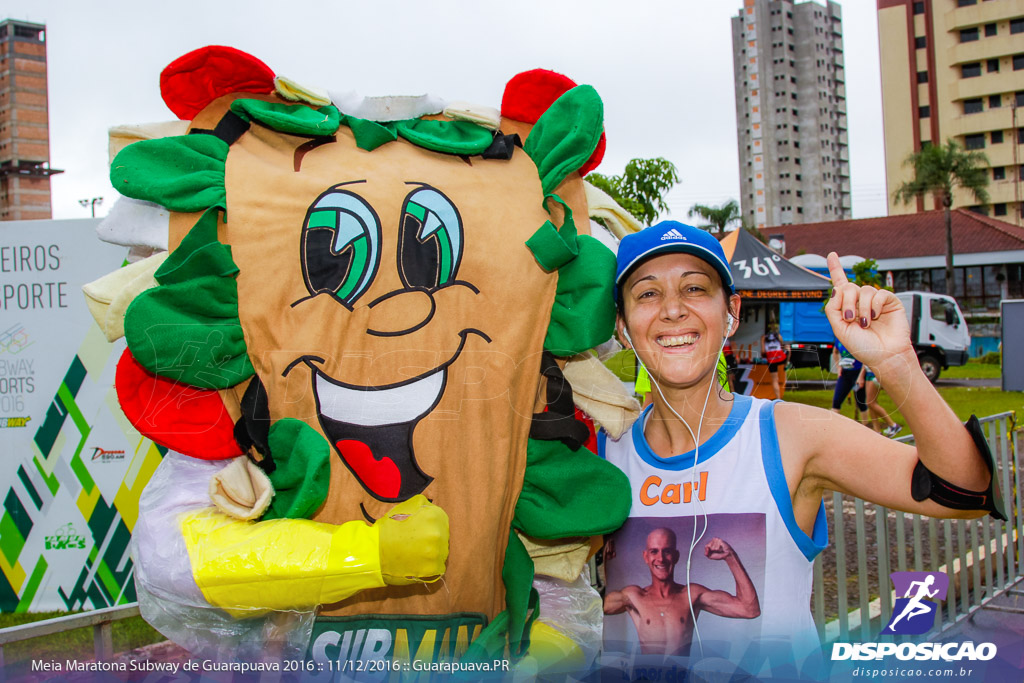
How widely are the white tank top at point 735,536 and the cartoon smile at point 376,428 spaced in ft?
1.81

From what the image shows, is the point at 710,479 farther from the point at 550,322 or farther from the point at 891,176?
the point at 891,176

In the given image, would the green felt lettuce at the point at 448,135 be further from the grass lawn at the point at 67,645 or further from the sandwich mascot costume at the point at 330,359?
the grass lawn at the point at 67,645

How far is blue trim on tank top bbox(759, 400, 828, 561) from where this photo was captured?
5.63 ft

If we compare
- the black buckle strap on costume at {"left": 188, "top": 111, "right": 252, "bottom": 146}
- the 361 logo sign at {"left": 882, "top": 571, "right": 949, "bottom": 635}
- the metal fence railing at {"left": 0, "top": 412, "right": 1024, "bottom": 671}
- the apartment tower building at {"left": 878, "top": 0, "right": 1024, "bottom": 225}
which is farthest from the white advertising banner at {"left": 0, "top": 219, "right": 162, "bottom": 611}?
the apartment tower building at {"left": 878, "top": 0, "right": 1024, "bottom": 225}

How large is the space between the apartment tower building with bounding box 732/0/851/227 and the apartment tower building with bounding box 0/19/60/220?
209 feet

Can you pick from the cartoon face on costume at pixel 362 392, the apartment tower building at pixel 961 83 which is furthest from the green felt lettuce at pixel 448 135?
the apartment tower building at pixel 961 83

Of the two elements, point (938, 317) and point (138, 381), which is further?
point (938, 317)

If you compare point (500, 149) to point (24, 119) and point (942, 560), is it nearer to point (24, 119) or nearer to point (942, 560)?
point (942, 560)

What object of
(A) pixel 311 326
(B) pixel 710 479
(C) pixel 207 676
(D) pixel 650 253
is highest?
(D) pixel 650 253

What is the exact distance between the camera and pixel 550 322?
1804 mm

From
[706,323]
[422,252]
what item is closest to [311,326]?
[422,252]

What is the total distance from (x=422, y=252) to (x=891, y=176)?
53643 millimetres

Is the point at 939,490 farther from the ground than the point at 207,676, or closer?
farther from the ground

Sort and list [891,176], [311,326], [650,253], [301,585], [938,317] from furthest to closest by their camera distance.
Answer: [891,176] → [938,317] → [650,253] → [311,326] → [301,585]
